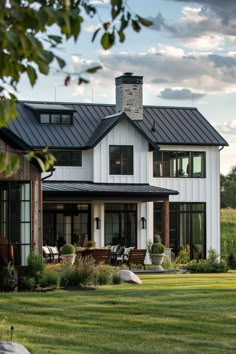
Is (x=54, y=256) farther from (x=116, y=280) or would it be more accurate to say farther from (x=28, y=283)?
(x=28, y=283)

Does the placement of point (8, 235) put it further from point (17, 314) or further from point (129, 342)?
point (129, 342)

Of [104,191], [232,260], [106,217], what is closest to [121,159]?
[106,217]

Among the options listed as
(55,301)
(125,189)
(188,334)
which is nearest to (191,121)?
(125,189)

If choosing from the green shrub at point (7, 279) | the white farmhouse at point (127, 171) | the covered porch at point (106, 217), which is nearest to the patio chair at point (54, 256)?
the white farmhouse at point (127, 171)

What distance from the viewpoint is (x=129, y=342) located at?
15.6 meters

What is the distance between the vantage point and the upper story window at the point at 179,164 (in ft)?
137

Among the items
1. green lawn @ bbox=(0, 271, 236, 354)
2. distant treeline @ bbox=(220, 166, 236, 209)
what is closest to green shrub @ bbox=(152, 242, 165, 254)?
green lawn @ bbox=(0, 271, 236, 354)

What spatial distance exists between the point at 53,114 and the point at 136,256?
405 inches

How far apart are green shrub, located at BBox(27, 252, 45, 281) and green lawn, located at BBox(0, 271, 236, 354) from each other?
1.52 meters

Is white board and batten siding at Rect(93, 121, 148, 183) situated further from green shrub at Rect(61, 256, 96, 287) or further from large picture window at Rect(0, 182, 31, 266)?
green shrub at Rect(61, 256, 96, 287)

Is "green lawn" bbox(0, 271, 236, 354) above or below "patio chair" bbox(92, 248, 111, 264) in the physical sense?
below

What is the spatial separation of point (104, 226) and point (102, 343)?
24.6 m

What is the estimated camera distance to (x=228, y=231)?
5178cm

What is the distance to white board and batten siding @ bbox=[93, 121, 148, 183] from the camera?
39906mm
